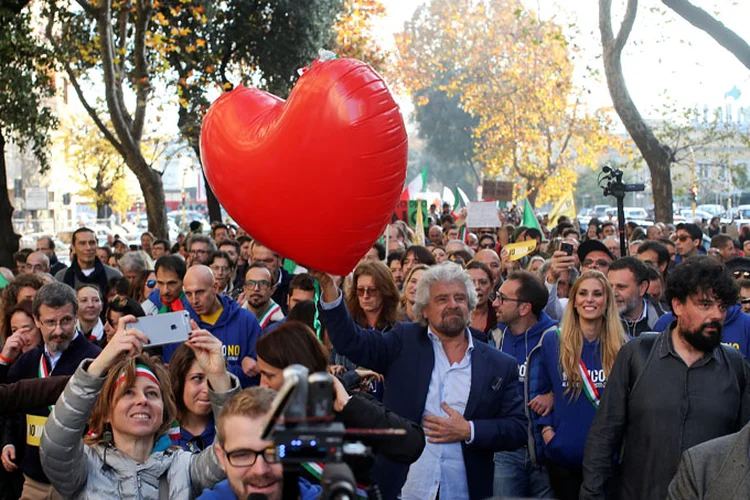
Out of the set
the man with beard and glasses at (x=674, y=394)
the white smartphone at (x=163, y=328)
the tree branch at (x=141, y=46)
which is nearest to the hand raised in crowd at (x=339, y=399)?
the white smartphone at (x=163, y=328)

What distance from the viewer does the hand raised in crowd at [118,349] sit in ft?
13.5

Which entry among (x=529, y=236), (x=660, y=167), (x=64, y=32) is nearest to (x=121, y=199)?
(x=64, y=32)

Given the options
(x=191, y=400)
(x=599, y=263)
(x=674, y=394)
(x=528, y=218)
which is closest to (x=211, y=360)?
(x=191, y=400)

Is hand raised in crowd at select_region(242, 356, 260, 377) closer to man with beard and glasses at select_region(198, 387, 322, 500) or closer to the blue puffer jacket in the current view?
the blue puffer jacket

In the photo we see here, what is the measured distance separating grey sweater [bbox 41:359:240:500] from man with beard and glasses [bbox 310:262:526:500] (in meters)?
1.14

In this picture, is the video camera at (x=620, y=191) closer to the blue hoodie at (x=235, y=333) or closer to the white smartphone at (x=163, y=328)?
the blue hoodie at (x=235, y=333)

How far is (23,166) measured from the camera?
48.7m

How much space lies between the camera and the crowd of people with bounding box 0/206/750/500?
3.94 m

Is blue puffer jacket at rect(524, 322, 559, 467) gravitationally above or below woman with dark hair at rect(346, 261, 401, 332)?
below

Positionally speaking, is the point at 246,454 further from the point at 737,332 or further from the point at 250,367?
the point at 737,332

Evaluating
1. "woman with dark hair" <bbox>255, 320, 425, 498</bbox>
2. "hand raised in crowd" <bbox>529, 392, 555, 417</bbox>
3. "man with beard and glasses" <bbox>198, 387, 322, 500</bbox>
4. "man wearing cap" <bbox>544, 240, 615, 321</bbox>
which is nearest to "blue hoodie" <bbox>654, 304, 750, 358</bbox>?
"hand raised in crowd" <bbox>529, 392, 555, 417</bbox>

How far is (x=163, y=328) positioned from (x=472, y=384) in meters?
1.58

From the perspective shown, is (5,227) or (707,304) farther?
(5,227)

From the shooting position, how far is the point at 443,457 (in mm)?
5105
